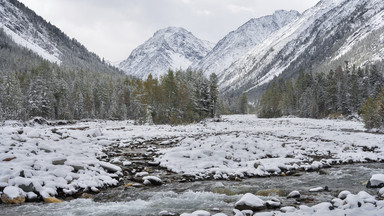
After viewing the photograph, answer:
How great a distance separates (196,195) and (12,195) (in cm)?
670

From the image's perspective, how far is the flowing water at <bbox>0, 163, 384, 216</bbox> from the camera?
27.9 ft

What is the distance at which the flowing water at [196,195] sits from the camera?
8.49 metres

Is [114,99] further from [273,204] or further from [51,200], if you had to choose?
[273,204]

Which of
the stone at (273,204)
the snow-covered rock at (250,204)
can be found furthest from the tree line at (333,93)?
the snow-covered rock at (250,204)

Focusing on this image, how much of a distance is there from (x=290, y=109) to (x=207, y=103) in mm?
45739

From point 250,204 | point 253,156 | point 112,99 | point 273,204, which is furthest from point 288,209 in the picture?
point 112,99

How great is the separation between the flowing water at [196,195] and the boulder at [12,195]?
0.32m

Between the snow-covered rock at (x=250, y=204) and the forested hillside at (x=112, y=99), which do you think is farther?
the forested hillside at (x=112, y=99)

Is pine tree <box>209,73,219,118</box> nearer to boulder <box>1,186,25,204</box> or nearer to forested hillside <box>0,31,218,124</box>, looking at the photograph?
forested hillside <box>0,31,218,124</box>

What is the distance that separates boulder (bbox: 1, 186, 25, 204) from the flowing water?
0.32 m

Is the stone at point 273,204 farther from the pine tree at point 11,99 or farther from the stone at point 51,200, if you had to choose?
the pine tree at point 11,99

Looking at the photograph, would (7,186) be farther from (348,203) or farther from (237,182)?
(348,203)

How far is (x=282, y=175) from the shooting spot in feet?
45.6

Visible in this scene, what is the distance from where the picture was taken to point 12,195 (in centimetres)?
884
